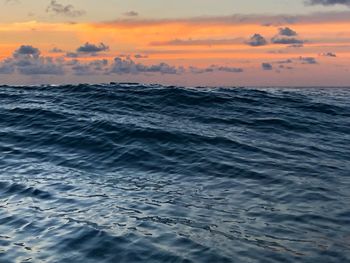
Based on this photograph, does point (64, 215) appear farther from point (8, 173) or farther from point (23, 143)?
point (23, 143)

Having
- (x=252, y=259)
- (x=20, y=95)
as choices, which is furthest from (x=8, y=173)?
(x=20, y=95)

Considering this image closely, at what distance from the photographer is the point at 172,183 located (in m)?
21.8

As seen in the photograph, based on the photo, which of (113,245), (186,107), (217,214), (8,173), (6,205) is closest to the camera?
(113,245)

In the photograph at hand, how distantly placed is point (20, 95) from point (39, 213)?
127 feet

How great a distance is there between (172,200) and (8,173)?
1088 centimetres

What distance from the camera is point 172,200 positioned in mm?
18875

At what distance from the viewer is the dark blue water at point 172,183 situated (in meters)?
14.1

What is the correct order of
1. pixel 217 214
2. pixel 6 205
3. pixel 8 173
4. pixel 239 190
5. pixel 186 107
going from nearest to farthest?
1. pixel 217 214
2. pixel 6 205
3. pixel 239 190
4. pixel 8 173
5. pixel 186 107

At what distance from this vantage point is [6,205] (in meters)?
18.8

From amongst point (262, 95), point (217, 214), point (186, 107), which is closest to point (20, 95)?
point (186, 107)

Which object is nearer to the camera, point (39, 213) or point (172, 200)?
point (39, 213)

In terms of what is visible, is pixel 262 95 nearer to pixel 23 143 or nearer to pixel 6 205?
pixel 23 143

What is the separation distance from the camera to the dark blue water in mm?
14148

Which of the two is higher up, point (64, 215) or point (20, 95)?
point (20, 95)
